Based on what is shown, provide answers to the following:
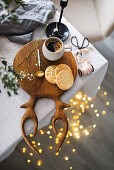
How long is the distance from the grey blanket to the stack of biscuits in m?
0.23

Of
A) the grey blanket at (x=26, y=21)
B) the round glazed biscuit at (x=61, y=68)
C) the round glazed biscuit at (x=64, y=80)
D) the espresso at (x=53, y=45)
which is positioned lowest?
the round glazed biscuit at (x=64, y=80)

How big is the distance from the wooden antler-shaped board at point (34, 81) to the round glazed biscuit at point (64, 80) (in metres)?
0.02

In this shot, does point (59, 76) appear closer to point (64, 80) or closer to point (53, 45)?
point (64, 80)

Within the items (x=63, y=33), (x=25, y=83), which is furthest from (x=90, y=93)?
(x=25, y=83)

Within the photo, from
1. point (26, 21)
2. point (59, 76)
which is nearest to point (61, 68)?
point (59, 76)

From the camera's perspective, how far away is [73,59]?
0.93 m

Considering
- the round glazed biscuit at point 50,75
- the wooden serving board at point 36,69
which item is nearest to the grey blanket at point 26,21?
the wooden serving board at point 36,69

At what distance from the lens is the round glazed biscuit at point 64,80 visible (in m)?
0.83

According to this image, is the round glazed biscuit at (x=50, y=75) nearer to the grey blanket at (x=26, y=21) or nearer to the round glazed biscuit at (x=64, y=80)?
the round glazed biscuit at (x=64, y=80)

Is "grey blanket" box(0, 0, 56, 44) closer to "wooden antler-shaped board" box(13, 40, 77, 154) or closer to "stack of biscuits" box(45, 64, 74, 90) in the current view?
"wooden antler-shaped board" box(13, 40, 77, 154)

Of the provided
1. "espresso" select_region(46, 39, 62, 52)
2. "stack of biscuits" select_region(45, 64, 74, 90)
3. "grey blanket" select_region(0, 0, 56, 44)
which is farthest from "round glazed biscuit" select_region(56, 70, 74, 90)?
"grey blanket" select_region(0, 0, 56, 44)

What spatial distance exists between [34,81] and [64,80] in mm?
143

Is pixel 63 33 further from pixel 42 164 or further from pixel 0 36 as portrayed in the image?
pixel 42 164

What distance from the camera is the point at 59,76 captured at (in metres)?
0.83
